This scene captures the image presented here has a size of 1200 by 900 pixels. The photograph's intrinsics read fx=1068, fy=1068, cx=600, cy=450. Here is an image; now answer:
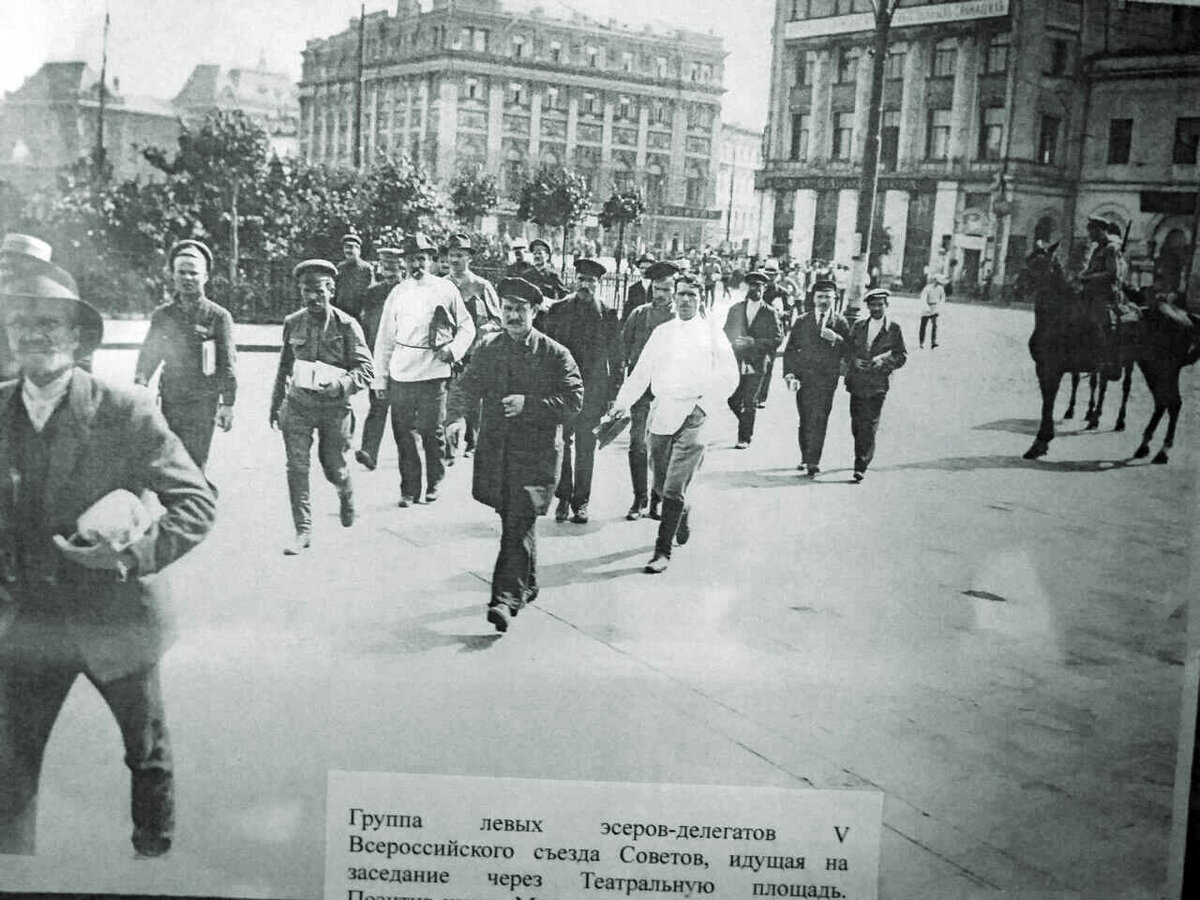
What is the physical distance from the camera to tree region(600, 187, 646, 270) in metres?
2.63

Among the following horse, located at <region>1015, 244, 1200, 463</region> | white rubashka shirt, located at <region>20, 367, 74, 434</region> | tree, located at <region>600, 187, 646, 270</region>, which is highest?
tree, located at <region>600, 187, 646, 270</region>

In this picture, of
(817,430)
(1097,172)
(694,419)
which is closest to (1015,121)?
(1097,172)

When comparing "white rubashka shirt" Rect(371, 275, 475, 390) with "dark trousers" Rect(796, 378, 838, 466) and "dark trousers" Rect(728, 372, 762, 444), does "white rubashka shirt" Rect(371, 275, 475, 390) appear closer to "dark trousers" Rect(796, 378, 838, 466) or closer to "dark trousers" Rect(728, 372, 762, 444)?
"dark trousers" Rect(728, 372, 762, 444)

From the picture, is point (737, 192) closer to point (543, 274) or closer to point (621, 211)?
point (621, 211)

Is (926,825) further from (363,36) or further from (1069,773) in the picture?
(363,36)

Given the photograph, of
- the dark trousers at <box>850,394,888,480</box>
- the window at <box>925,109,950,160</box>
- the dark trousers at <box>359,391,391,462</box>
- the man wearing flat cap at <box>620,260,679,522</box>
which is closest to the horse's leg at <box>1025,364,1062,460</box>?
the dark trousers at <box>850,394,888,480</box>

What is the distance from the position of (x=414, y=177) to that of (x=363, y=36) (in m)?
0.35

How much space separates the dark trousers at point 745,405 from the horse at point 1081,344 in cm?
70

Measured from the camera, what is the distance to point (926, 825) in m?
2.41

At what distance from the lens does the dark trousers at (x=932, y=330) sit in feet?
8.78

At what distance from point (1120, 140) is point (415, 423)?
1884 millimetres

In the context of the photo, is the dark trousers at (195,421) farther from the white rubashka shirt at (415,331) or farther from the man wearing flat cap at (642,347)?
the man wearing flat cap at (642,347)

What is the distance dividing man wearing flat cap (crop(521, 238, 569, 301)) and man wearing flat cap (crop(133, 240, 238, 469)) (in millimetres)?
718

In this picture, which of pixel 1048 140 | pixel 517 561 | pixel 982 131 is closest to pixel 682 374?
pixel 517 561
